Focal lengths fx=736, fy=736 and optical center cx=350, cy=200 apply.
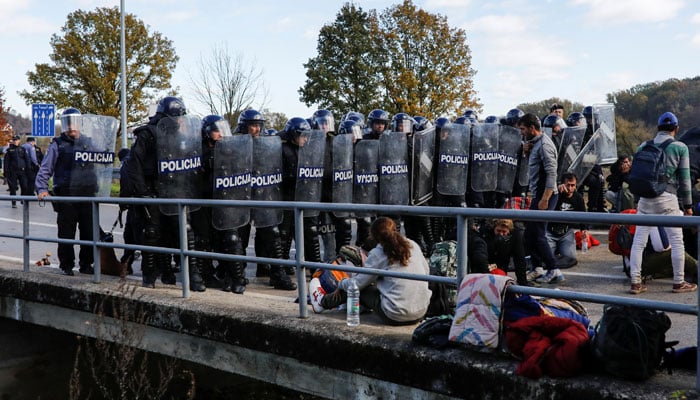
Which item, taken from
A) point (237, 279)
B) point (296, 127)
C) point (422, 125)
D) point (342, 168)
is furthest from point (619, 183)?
point (237, 279)

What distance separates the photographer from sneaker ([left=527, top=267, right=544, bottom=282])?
7973mm

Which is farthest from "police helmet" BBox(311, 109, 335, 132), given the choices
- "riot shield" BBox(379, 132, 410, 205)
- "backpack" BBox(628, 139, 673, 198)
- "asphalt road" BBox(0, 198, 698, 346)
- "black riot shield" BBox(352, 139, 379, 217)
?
"backpack" BBox(628, 139, 673, 198)

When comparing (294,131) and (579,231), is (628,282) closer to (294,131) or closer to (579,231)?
(579,231)

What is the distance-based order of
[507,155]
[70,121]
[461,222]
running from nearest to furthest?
[461,222], [70,121], [507,155]

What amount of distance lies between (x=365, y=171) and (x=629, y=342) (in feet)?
17.0

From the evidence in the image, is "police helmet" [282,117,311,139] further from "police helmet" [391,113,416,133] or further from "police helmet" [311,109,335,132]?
"police helmet" [391,113,416,133]

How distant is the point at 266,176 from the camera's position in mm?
7336

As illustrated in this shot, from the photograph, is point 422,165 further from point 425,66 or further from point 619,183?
point 425,66

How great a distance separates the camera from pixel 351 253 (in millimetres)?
6480

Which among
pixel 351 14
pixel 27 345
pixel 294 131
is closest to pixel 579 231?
pixel 294 131

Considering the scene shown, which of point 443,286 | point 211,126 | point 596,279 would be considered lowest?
point 596,279

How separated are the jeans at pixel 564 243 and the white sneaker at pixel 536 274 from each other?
821 millimetres

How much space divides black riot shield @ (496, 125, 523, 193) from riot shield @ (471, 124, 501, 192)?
0.09 meters

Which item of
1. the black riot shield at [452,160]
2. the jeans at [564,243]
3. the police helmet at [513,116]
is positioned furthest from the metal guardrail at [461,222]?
the police helmet at [513,116]
